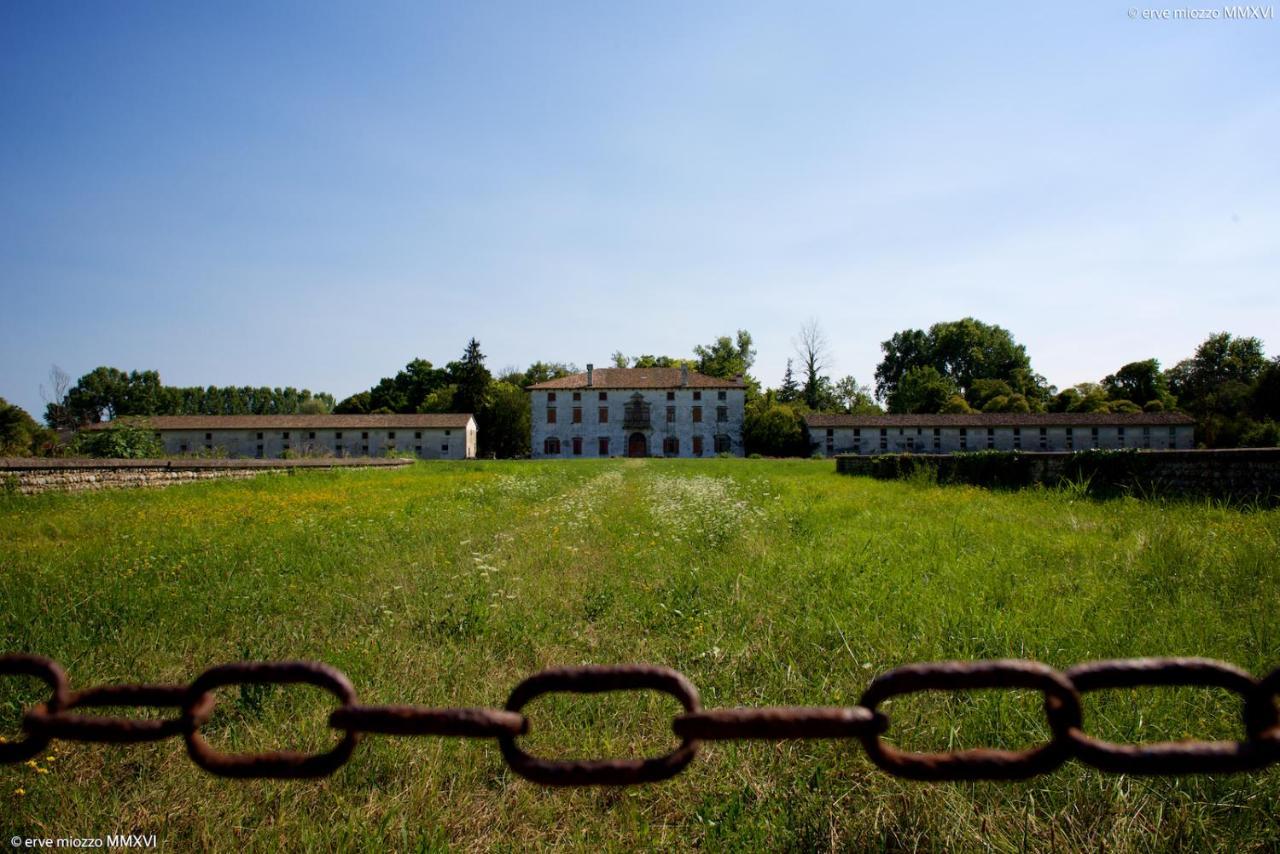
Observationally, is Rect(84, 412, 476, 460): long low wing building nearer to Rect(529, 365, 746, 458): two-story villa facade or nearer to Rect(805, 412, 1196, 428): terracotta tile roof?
Rect(529, 365, 746, 458): two-story villa facade

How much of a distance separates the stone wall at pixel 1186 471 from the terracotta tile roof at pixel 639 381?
1992 inches

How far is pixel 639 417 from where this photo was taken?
66500 mm

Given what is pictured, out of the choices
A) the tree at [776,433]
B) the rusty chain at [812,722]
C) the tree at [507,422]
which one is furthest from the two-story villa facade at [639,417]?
the rusty chain at [812,722]

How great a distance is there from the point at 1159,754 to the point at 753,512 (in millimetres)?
10662

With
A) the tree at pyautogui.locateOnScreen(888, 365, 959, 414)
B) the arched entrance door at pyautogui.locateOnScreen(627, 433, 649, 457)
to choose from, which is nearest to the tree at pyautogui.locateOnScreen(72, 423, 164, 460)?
the arched entrance door at pyautogui.locateOnScreen(627, 433, 649, 457)

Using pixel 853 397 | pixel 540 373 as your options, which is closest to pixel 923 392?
pixel 853 397

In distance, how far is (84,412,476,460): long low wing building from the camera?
64.4m

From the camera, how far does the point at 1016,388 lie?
85.5 metres

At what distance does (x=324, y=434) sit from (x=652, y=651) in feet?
230

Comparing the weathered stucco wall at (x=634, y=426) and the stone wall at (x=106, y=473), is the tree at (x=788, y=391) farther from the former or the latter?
the stone wall at (x=106, y=473)

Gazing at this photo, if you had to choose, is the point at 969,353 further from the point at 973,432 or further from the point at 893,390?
the point at 973,432

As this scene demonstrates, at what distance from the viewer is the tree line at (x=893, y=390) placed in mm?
50719

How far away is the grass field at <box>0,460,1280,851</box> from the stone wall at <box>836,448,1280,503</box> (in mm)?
3200

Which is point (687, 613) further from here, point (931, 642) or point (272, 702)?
point (272, 702)
